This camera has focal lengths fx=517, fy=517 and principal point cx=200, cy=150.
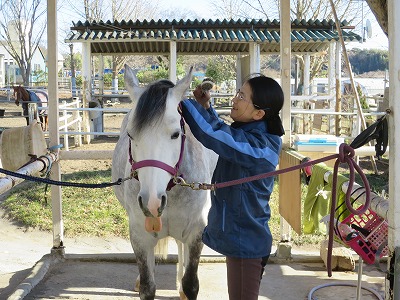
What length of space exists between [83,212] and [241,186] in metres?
5.30

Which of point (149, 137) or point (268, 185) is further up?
point (149, 137)

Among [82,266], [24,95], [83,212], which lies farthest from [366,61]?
[82,266]

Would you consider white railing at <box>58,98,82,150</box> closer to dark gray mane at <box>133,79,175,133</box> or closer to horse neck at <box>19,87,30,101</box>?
horse neck at <box>19,87,30,101</box>

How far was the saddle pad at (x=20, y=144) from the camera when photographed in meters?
3.98

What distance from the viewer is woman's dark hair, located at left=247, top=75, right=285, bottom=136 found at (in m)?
2.26

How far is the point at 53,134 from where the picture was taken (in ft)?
14.5

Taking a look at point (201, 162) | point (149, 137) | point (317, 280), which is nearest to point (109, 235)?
point (317, 280)

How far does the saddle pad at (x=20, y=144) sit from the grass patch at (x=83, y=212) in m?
2.22

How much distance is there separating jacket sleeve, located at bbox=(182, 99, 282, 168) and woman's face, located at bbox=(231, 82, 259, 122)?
0.06 meters

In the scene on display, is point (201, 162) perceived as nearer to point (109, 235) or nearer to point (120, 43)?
point (109, 235)

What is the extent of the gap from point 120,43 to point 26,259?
7.98 meters

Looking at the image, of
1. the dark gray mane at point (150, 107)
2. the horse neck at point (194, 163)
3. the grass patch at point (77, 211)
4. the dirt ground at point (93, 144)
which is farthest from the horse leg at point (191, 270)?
the dirt ground at point (93, 144)

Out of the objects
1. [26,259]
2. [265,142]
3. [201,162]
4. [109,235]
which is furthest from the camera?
[109,235]

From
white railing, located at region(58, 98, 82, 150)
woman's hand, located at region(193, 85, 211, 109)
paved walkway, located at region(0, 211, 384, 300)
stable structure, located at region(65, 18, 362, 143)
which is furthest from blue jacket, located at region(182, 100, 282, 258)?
stable structure, located at region(65, 18, 362, 143)
